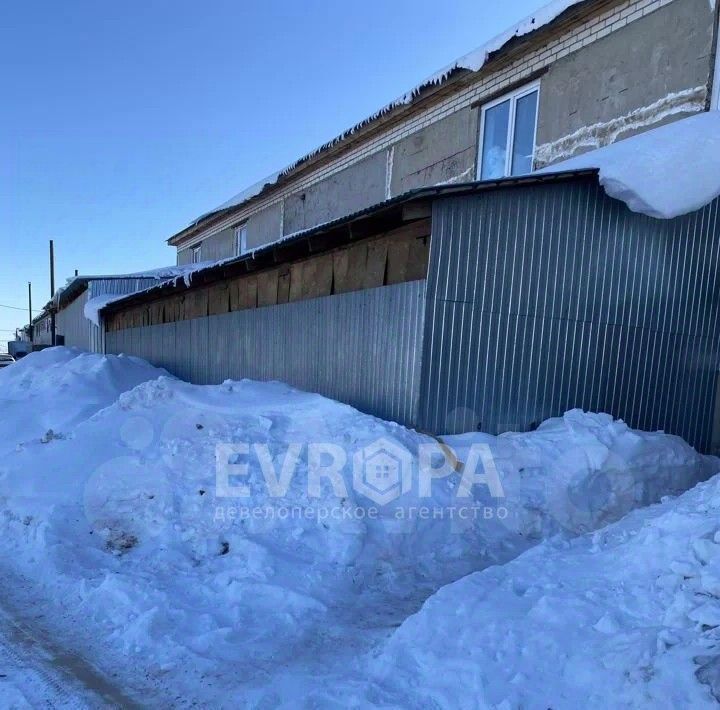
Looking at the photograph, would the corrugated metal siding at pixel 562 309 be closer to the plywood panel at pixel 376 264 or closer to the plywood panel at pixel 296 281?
the plywood panel at pixel 376 264

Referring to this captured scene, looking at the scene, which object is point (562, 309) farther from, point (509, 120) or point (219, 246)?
point (219, 246)

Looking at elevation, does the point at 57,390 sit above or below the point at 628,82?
below

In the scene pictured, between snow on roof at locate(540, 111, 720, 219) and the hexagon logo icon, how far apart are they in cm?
Answer: 357

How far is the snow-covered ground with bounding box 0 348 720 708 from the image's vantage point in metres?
2.74

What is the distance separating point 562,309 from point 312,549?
391cm

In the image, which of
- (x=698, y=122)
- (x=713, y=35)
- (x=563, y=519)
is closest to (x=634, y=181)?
(x=698, y=122)

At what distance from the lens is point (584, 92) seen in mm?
7727

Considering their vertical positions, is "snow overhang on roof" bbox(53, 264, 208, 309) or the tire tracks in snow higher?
"snow overhang on roof" bbox(53, 264, 208, 309)

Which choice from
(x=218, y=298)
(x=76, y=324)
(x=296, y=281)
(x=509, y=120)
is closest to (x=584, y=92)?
(x=509, y=120)

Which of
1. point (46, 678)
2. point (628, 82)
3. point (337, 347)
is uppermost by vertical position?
point (628, 82)

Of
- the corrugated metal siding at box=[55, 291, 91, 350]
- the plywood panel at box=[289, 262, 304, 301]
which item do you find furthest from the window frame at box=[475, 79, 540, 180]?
the corrugated metal siding at box=[55, 291, 91, 350]

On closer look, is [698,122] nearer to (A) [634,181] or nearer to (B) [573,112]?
(A) [634,181]

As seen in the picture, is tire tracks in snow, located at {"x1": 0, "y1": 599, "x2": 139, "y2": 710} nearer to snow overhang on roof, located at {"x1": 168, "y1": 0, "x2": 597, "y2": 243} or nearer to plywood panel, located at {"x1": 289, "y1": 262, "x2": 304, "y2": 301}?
plywood panel, located at {"x1": 289, "y1": 262, "x2": 304, "y2": 301}

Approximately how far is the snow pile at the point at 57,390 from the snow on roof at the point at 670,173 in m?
6.99
